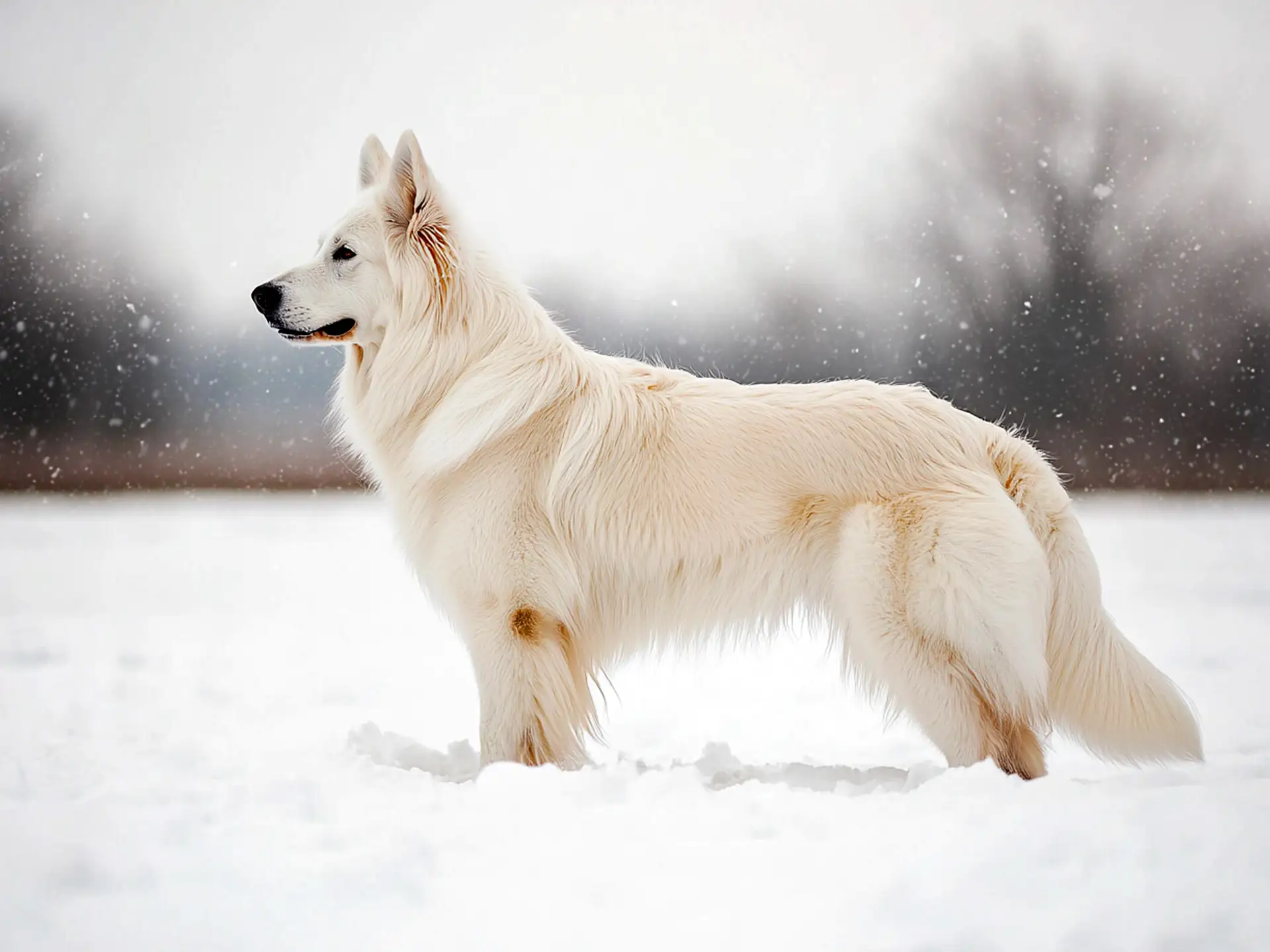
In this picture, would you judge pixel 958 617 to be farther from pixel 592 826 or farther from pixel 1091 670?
pixel 592 826

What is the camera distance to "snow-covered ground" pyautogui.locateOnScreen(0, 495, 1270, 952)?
1.78 m

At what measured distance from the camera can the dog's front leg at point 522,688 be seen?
2.85m

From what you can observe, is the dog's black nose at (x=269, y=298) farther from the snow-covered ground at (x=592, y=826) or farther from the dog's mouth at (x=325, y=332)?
the snow-covered ground at (x=592, y=826)

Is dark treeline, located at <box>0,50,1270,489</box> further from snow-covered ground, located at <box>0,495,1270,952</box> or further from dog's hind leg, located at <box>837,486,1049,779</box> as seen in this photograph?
dog's hind leg, located at <box>837,486,1049,779</box>

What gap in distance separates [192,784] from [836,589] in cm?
200

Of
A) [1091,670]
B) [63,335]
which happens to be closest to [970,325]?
[1091,670]

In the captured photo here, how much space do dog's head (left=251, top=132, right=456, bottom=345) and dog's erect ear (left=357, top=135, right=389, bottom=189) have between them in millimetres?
266

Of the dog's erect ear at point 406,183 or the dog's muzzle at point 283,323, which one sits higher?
the dog's erect ear at point 406,183

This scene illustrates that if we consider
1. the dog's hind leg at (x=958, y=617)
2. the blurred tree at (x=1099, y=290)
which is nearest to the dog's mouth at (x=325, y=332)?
the dog's hind leg at (x=958, y=617)

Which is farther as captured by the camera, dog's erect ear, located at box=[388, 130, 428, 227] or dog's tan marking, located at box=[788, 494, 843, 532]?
dog's erect ear, located at box=[388, 130, 428, 227]

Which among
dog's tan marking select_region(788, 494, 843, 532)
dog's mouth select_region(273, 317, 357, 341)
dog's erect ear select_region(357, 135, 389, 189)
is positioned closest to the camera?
dog's tan marking select_region(788, 494, 843, 532)

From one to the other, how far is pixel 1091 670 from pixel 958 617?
0.49 meters

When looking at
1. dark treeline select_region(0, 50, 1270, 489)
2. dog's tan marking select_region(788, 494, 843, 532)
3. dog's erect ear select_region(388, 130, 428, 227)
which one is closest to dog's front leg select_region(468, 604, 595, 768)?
dog's tan marking select_region(788, 494, 843, 532)

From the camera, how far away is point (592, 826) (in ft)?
7.38
